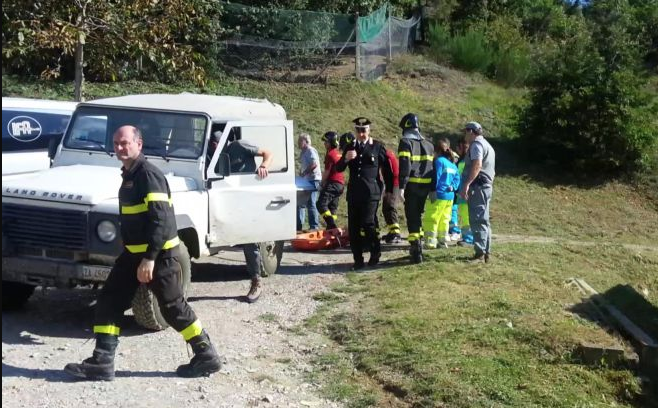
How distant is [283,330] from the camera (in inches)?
316

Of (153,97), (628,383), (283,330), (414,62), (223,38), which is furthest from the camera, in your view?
(414,62)

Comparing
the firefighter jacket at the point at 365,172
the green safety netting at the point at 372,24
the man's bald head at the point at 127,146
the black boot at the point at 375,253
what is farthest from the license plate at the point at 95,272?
the green safety netting at the point at 372,24

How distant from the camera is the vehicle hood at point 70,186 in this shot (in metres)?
7.24

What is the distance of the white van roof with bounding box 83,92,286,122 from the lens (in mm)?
8891

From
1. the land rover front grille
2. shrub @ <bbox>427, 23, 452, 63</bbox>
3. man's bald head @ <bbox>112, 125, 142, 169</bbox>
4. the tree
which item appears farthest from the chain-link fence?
man's bald head @ <bbox>112, 125, 142, 169</bbox>

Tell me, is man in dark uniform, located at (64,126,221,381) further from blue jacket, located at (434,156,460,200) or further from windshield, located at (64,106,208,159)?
blue jacket, located at (434,156,460,200)

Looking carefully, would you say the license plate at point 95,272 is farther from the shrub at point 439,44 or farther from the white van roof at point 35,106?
the shrub at point 439,44

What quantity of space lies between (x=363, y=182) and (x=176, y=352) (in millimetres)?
3664

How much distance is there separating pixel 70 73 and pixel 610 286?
1270 cm

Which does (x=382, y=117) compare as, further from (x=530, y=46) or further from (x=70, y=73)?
(x=530, y=46)

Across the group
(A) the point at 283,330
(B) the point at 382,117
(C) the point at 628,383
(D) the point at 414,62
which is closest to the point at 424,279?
(A) the point at 283,330

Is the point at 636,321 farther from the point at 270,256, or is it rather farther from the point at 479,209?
the point at 270,256

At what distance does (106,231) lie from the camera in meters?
7.13

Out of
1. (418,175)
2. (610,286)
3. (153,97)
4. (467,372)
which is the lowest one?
(610,286)
